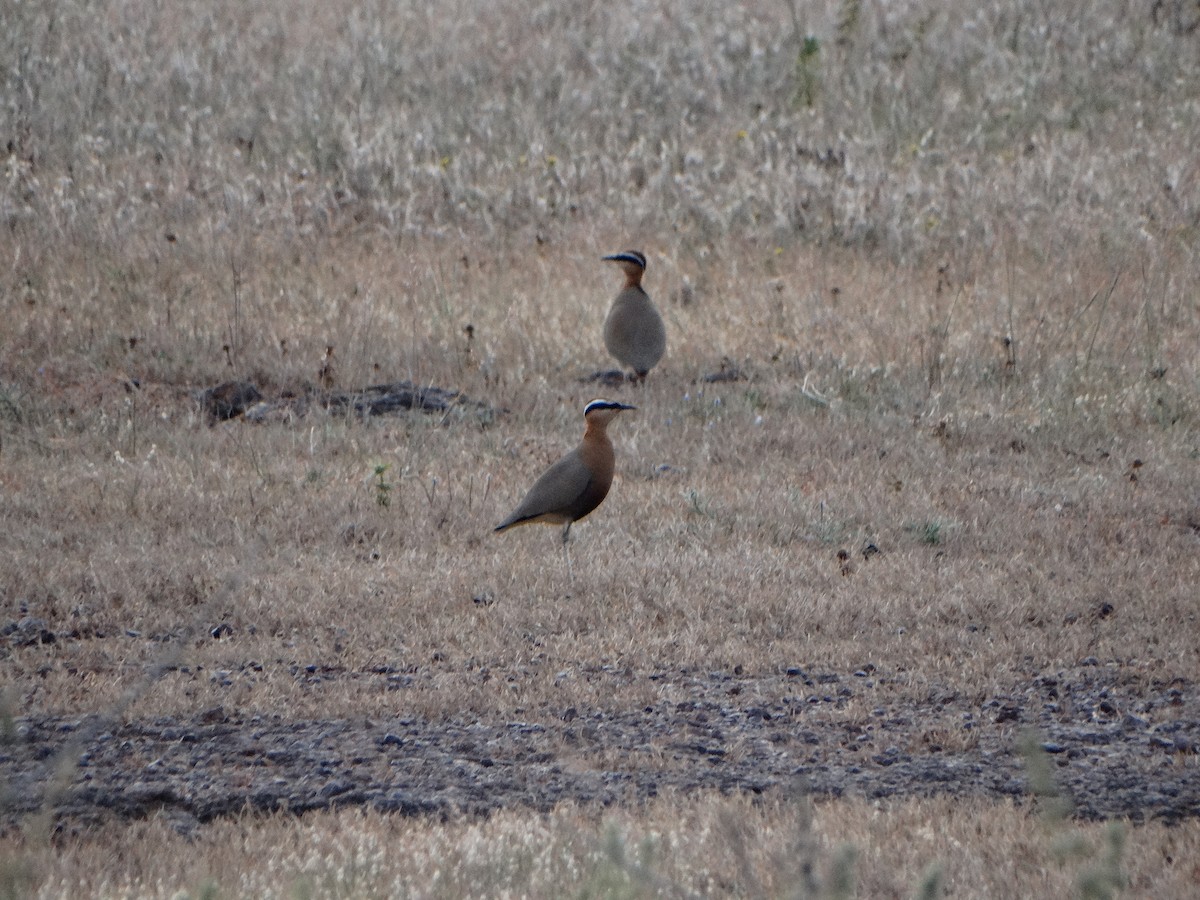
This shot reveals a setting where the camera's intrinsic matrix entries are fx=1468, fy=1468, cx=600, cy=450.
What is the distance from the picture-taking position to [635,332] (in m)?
10.9

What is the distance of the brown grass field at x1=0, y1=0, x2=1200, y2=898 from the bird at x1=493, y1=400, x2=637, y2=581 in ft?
0.72

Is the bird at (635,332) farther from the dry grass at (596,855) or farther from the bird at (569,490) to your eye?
the dry grass at (596,855)

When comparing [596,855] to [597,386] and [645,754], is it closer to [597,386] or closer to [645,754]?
[645,754]

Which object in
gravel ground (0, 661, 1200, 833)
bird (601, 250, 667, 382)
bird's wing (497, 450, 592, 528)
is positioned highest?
bird (601, 250, 667, 382)

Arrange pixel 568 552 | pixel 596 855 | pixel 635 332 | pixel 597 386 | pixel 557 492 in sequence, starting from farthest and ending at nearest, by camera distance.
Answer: pixel 597 386, pixel 635 332, pixel 568 552, pixel 557 492, pixel 596 855

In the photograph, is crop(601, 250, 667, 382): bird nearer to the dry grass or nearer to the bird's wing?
the bird's wing

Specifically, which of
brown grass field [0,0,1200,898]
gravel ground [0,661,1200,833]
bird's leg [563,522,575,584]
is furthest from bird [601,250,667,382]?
gravel ground [0,661,1200,833]

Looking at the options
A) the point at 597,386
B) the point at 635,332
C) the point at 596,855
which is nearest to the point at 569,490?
the point at 596,855

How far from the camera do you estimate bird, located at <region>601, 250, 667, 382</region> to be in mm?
10930

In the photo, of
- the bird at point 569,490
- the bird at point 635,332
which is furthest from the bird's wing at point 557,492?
the bird at point 635,332

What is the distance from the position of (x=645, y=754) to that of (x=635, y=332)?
6.25 meters

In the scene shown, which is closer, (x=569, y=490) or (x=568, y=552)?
(x=569, y=490)

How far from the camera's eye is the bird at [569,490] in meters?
7.29

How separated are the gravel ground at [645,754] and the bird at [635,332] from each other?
550cm
